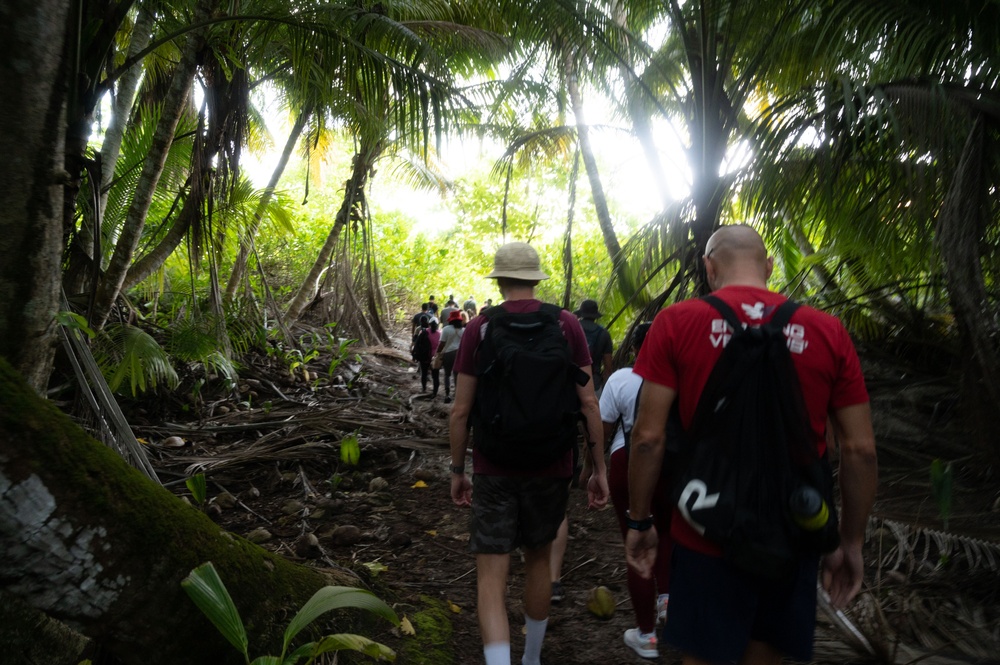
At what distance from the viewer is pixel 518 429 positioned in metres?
2.72

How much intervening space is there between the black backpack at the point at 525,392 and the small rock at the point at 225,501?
3128mm

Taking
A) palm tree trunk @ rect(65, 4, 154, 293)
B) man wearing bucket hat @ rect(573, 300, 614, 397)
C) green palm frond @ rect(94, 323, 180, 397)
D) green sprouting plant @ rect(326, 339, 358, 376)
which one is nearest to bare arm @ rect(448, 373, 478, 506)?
man wearing bucket hat @ rect(573, 300, 614, 397)

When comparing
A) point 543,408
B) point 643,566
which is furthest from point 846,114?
point 643,566

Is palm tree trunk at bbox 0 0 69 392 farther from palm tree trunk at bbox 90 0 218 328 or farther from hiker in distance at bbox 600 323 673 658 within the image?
palm tree trunk at bbox 90 0 218 328

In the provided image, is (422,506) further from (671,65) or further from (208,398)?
(671,65)

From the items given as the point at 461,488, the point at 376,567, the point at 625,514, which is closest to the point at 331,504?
the point at 376,567

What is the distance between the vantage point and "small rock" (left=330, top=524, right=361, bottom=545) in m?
4.70

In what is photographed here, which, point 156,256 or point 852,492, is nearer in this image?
point 852,492

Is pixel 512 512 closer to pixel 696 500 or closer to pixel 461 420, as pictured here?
pixel 461 420

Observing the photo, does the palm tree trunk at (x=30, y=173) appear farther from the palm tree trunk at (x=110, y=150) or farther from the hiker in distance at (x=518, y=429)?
the palm tree trunk at (x=110, y=150)

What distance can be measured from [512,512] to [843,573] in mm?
1232

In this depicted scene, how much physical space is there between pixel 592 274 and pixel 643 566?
1676cm

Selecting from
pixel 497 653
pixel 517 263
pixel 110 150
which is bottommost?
pixel 497 653

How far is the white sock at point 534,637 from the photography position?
303 centimetres
